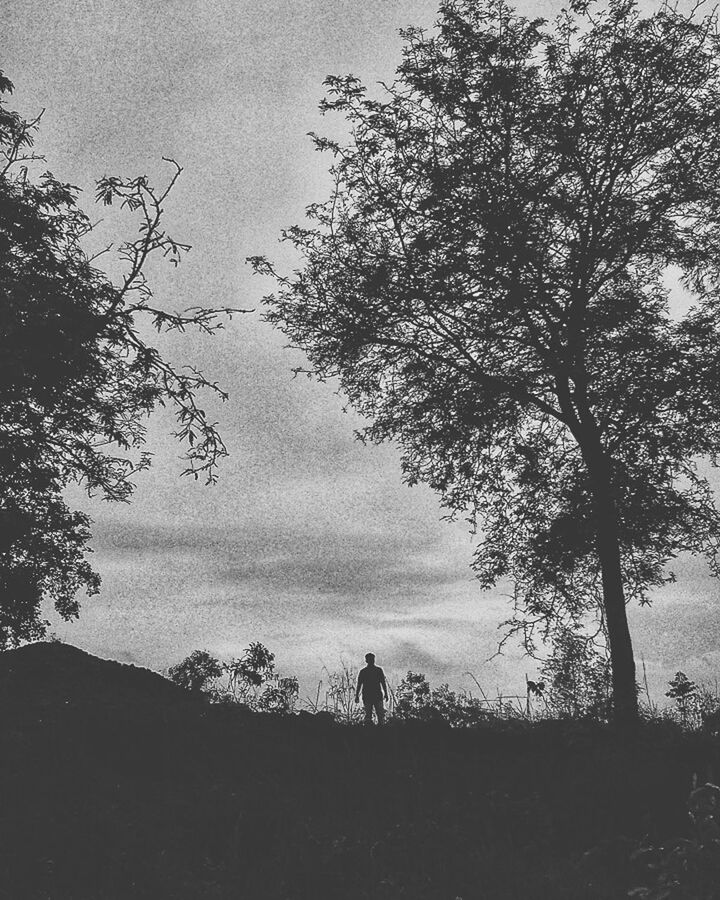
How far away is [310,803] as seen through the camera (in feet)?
41.9

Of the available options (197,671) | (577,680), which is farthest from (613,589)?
(197,671)

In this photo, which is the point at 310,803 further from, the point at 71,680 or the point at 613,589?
the point at 613,589

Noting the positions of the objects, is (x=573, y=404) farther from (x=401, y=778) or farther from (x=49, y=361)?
(x=49, y=361)

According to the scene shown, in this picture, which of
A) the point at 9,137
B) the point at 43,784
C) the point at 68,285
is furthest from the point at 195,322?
the point at 43,784

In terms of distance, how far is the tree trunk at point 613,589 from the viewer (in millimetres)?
18062

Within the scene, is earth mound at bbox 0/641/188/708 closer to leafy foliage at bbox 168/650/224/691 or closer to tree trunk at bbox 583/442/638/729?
leafy foliage at bbox 168/650/224/691

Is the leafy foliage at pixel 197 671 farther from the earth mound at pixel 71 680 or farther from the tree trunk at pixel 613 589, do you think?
the tree trunk at pixel 613 589

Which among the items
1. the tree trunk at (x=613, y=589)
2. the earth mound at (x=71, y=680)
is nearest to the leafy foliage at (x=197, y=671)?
the earth mound at (x=71, y=680)

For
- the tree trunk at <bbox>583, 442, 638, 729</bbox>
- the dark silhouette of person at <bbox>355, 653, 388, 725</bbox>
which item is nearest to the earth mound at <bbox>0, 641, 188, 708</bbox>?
the dark silhouette of person at <bbox>355, 653, 388, 725</bbox>

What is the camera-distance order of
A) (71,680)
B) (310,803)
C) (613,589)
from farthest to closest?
(613,589) < (71,680) < (310,803)

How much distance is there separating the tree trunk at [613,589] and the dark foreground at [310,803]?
0.92 meters

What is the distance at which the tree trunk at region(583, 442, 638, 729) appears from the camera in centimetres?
1806

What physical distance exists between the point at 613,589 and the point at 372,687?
580cm

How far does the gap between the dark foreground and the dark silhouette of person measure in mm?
2461
